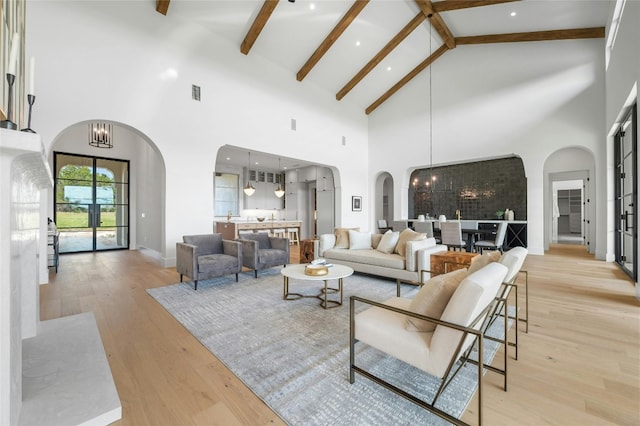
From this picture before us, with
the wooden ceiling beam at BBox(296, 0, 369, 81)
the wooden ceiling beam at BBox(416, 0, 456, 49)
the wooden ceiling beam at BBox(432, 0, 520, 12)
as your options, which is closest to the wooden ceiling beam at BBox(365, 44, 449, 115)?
the wooden ceiling beam at BBox(416, 0, 456, 49)

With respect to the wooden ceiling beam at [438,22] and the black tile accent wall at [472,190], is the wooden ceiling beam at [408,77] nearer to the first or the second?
the wooden ceiling beam at [438,22]

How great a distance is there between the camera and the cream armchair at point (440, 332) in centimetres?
130

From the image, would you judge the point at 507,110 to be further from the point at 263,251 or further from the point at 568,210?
the point at 263,251

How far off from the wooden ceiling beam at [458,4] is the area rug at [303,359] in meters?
6.28

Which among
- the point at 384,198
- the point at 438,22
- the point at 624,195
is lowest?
the point at 624,195

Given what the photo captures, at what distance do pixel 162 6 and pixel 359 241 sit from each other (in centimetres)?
544

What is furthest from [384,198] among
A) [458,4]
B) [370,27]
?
[458,4]

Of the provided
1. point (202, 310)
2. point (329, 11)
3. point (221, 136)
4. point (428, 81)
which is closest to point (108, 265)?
point (221, 136)

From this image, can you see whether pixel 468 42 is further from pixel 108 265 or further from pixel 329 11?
pixel 108 265

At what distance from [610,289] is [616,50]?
4.06 m

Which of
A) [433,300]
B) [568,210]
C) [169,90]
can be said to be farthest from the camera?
[568,210]

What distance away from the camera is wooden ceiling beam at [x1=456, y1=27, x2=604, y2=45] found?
19.3ft

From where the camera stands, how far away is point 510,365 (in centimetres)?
198

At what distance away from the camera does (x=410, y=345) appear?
1.52 meters
